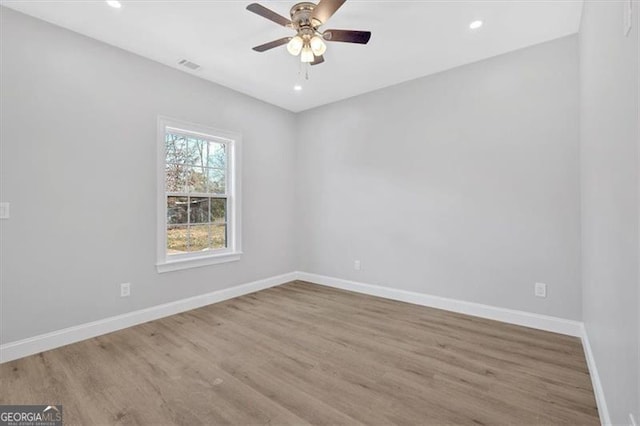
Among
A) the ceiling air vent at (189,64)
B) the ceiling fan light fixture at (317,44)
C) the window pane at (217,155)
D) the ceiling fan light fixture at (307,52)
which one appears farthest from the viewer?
the window pane at (217,155)

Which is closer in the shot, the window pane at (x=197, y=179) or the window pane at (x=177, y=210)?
the window pane at (x=177, y=210)

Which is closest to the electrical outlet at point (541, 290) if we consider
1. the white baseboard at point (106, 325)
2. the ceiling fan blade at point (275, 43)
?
the ceiling fan blade at point (275, 43)

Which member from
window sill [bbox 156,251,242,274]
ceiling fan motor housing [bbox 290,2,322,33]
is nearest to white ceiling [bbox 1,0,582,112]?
ceiling fan motor housing [bbox 290,2,322,33]

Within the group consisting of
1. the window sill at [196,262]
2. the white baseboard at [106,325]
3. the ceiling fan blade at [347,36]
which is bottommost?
the white baseboard at [106,325]

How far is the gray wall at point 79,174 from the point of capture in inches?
93.7

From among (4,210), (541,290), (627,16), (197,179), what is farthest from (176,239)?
(541,290)

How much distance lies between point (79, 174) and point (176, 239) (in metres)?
1.17

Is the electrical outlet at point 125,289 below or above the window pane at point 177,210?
below

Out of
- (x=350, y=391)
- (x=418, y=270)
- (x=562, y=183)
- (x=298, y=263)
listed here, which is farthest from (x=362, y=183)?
(x=350, y=391)

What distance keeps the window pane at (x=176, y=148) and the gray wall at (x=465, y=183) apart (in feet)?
6.71

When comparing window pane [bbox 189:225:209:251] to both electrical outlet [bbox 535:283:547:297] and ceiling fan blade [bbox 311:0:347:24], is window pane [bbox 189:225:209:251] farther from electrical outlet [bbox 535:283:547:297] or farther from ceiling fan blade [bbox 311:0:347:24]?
electrical outlet [bbox 535:283:547:297]

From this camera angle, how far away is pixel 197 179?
3.74 metres

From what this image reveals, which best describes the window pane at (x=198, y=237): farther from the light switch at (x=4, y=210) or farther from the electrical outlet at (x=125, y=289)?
the light switch at (x=4, y=210)

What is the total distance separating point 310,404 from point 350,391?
0.97ft
